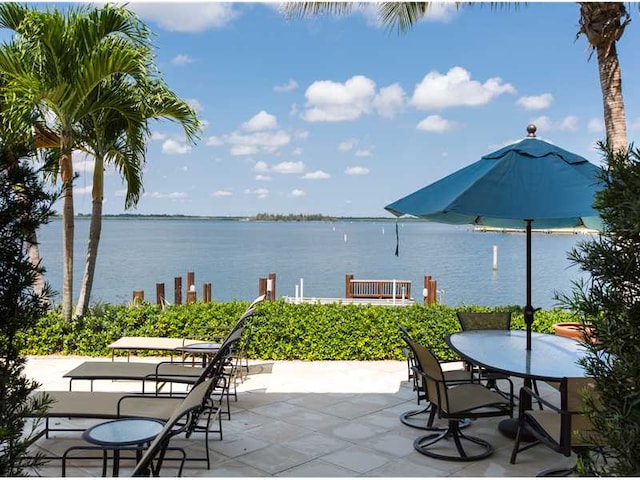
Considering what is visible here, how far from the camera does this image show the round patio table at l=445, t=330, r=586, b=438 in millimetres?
4039

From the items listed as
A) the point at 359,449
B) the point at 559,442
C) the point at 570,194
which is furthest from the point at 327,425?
the point at 570,194

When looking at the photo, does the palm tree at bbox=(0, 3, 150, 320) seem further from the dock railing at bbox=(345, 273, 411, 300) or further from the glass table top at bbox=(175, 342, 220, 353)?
the dock railing at bbox=(345, 273, 411, 300)

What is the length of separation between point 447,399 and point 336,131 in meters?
75.1

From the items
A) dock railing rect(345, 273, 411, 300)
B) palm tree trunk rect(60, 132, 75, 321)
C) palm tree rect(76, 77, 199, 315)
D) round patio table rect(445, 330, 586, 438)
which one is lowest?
dock railing rect(345, 273, 411, 300)

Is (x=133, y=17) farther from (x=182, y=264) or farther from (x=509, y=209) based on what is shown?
(x=182, y=264)

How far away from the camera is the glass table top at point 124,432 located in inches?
135

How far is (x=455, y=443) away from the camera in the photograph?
14.7 ft

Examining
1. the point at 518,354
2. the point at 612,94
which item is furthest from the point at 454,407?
the point at 612,94

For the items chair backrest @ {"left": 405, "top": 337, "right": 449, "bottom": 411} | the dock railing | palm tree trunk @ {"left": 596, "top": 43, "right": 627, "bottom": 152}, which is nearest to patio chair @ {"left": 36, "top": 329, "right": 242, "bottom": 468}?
chair backrest @ {"left": 405, "top": 337, "right": 449, "bottom": 411}

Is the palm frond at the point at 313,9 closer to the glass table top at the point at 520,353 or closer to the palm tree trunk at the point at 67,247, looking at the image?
the palm tree trunk at the point at 67,247

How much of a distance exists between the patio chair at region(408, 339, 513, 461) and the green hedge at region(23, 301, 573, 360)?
2.95m

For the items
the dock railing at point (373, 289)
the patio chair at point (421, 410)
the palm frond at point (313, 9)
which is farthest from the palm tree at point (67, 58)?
the dock railing at point (373, 289)

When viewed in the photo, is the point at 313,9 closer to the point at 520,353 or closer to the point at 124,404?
the point at 520,353

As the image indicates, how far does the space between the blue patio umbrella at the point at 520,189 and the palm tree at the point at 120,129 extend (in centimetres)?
486
